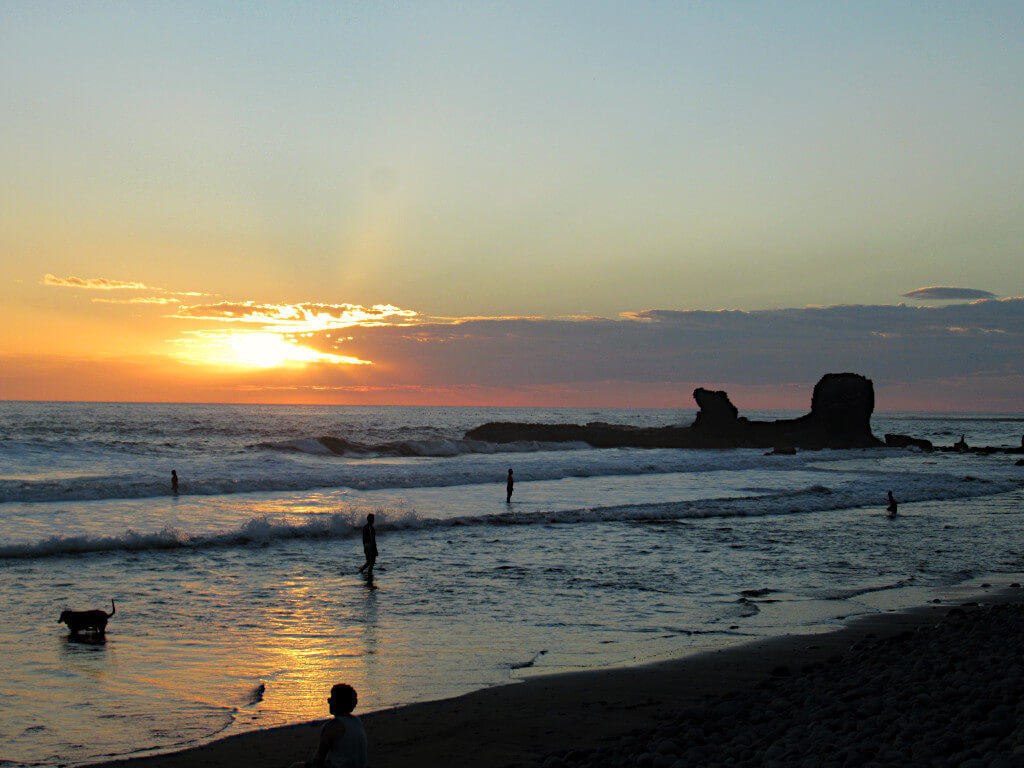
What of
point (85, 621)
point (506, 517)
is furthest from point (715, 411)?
point (85, 621)

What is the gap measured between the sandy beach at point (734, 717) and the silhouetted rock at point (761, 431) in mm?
69875

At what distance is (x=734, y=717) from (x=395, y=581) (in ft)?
32.7

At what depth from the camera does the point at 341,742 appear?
591cm

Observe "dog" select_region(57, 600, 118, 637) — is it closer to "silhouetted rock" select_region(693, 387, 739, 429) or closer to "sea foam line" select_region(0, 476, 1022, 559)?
"sea foam line" select_region(0, 476, 1022, 559)

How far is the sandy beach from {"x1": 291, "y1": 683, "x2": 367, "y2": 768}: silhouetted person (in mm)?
1393

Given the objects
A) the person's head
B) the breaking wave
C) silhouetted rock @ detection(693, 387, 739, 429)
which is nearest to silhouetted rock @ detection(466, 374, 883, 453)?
silhouetted rock @ detection(693, 387, 739, 429)

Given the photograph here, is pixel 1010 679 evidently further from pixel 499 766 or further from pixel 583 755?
pixel 499 766

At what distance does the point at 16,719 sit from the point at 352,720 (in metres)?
4.61

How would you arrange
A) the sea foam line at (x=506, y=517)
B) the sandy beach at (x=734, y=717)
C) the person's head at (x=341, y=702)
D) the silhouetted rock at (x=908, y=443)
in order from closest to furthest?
the person's head at (x=341, y=702) < the sandy beach at (x=734, y=717) < the sea foam line at (x=506, y=517) < the silhouetted rock at (x=908, y=443)

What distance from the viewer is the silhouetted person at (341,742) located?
A: 590 centimetres

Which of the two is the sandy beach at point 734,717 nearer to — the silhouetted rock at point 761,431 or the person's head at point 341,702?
the person's head at point 341,702

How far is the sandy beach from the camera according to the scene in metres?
6.34

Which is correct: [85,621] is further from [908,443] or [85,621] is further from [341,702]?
[908,443]

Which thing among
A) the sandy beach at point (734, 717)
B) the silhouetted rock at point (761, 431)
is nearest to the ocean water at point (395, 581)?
the sandy beach at point (734, 717)
